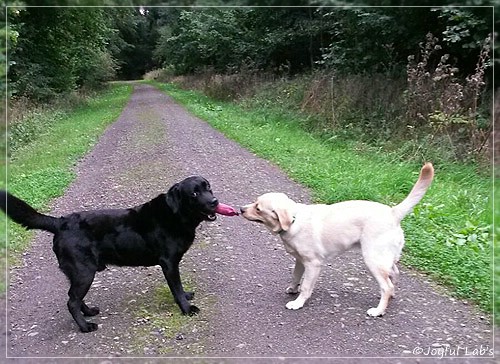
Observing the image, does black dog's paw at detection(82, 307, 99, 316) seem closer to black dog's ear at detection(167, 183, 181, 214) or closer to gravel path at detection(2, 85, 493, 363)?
gravel path at detection(2, 85, 493, 363)

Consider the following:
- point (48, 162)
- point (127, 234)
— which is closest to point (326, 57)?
point (48, 162)

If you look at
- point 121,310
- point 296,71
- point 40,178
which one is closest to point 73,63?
point 296,71

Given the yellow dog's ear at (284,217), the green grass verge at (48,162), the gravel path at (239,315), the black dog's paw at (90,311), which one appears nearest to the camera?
the gravel path at (239,315)

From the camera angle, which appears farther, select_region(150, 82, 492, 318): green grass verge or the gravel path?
select_region(150, 82, 492, 318): green grass verge

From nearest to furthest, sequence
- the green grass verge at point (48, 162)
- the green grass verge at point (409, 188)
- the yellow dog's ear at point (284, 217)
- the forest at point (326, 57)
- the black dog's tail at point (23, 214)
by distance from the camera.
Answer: the black dog's tail at point (23, 214) → the yellow dog's ear at point (284, 217) → the green grass verge at point (409, 188) → the green grass verge at point (48, 162) → the forest at point (326, 57)

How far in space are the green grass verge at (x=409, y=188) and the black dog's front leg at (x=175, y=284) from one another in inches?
91.5

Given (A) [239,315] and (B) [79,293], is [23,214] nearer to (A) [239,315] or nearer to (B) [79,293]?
(B) [79,293]

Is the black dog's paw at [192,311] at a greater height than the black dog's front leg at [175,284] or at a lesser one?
lesser

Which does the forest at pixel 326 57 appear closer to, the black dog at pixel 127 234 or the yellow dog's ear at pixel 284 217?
the black dog at pixel 127 234

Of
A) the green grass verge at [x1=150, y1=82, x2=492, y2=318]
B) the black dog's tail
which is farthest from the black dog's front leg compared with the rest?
the green grass verge at [x1=150, y1=82, x2=492, y2=318]

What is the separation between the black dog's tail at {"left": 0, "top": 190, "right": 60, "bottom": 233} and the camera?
3.86 meters

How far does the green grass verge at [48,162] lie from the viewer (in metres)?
6.51

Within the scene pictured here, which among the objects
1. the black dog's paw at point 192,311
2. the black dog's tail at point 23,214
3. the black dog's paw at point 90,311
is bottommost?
the black dog's paw at point 90,311

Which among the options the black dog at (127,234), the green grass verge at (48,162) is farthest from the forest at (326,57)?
the black dog at (127,234)
